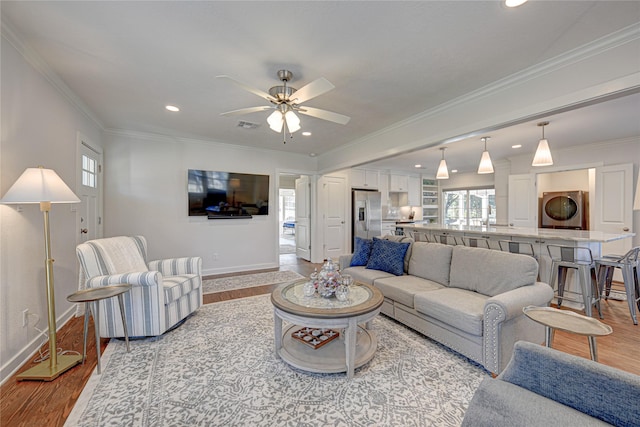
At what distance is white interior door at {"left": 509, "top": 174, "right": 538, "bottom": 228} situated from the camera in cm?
555

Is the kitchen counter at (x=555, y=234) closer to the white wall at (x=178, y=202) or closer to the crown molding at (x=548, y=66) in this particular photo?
the crown molding at (x=548, y=66)

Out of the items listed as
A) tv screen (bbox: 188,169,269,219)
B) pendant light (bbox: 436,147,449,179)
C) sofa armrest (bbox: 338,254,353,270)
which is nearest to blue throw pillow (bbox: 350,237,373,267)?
sofa armrest (bbox: 338,254,353,270)

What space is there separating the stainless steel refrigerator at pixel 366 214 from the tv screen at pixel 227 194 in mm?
2367

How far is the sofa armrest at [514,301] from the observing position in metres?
1.89

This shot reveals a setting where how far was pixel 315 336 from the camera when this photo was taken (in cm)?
234

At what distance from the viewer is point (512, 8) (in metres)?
1.64

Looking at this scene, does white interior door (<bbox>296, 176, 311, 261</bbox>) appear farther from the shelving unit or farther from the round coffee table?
the shelving unit

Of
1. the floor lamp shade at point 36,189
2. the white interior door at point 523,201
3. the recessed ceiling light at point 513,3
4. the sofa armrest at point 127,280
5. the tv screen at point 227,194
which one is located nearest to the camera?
the recessed ceiling light at point 513,3

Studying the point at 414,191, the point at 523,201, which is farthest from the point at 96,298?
the point at 414,191

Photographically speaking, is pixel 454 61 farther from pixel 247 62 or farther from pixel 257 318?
pixel 257 318

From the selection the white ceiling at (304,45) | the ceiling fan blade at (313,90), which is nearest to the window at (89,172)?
the white ceiling at (304,45)

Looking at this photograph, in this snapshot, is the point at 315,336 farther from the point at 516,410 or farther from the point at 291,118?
the point at 291,118

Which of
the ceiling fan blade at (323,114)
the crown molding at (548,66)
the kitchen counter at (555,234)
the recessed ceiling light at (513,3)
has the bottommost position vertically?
the kitchen counter at (555,234)

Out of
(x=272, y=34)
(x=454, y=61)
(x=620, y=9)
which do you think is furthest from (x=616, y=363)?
(x=272, y=34)
